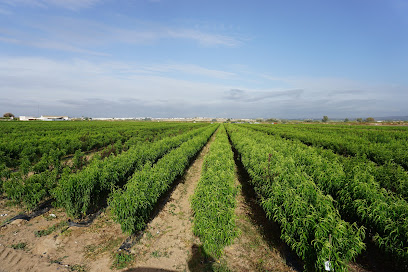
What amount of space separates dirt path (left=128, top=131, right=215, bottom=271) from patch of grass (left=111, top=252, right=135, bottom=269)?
17 cm

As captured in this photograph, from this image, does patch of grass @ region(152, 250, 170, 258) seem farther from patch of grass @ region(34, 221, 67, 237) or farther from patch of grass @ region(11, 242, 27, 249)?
patch of grass @ region(11, 242, 27, 249)

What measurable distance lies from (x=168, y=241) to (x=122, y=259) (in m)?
1.43

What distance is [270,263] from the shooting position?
17.5 feet

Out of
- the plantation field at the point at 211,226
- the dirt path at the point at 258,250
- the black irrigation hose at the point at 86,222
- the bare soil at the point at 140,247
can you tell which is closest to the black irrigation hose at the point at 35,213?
the plantation field at the point at 211,226

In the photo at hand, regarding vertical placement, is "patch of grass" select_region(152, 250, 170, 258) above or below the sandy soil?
below

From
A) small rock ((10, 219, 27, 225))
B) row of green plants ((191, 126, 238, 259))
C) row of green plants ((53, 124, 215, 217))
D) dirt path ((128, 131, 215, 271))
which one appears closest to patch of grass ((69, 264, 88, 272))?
dirt path ((128, 131, 215, 271))

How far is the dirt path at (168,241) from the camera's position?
5184 millimetres

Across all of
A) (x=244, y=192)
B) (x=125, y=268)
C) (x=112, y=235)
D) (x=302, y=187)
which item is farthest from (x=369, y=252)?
(x=112, y=235)

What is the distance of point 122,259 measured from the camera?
17.2 ft

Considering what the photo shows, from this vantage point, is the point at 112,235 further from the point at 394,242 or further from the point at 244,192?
the point at 394,242

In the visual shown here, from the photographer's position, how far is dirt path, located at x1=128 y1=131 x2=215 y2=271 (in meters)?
5.18

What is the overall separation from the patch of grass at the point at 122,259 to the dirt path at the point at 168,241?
17 cm

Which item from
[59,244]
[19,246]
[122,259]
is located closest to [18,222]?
[19,246]

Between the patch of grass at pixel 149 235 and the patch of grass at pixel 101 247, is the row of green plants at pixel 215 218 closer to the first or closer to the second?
the patch of grass at pixel 149 235
